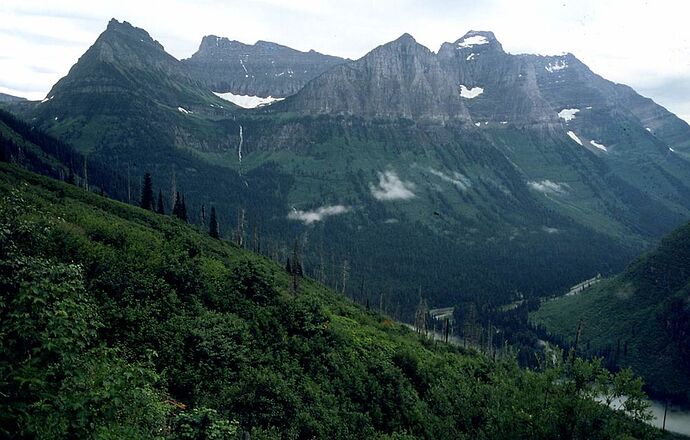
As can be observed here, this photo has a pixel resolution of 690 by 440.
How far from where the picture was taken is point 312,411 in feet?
107

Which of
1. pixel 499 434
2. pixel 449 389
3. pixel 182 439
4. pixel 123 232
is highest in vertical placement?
pixel 123 232

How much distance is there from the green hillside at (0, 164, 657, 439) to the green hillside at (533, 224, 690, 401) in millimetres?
141257

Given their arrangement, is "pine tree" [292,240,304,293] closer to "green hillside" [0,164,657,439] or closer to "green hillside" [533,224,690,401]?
"green hillside" [0,164,657,439]

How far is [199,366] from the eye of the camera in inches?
1291

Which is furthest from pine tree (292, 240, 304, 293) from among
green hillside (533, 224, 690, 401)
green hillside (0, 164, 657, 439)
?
green hillside (533, 224, 690, 401)

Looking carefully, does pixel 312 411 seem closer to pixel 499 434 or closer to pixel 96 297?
pixel 499 434

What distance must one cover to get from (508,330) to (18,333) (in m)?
197

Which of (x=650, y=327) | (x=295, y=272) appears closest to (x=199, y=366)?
(x=295, y=272)

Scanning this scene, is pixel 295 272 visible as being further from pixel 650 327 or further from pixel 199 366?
pixel 650 327

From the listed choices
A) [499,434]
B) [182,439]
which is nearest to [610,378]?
[499,434]

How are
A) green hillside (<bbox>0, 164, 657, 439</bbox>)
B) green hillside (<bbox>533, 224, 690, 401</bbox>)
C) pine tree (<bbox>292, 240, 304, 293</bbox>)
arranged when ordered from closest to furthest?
green hillside (<bbox>0, 164, 657, 439</bbox>)
pine tree (<bbox>292, 240, 304, 293</bbox>)
green hillside (<bbox>533, 224, 690, 401</bbox>)

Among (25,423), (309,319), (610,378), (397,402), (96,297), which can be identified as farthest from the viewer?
(309,319)

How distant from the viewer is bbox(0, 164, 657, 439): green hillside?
12.1 meters

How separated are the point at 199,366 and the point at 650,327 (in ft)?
628
